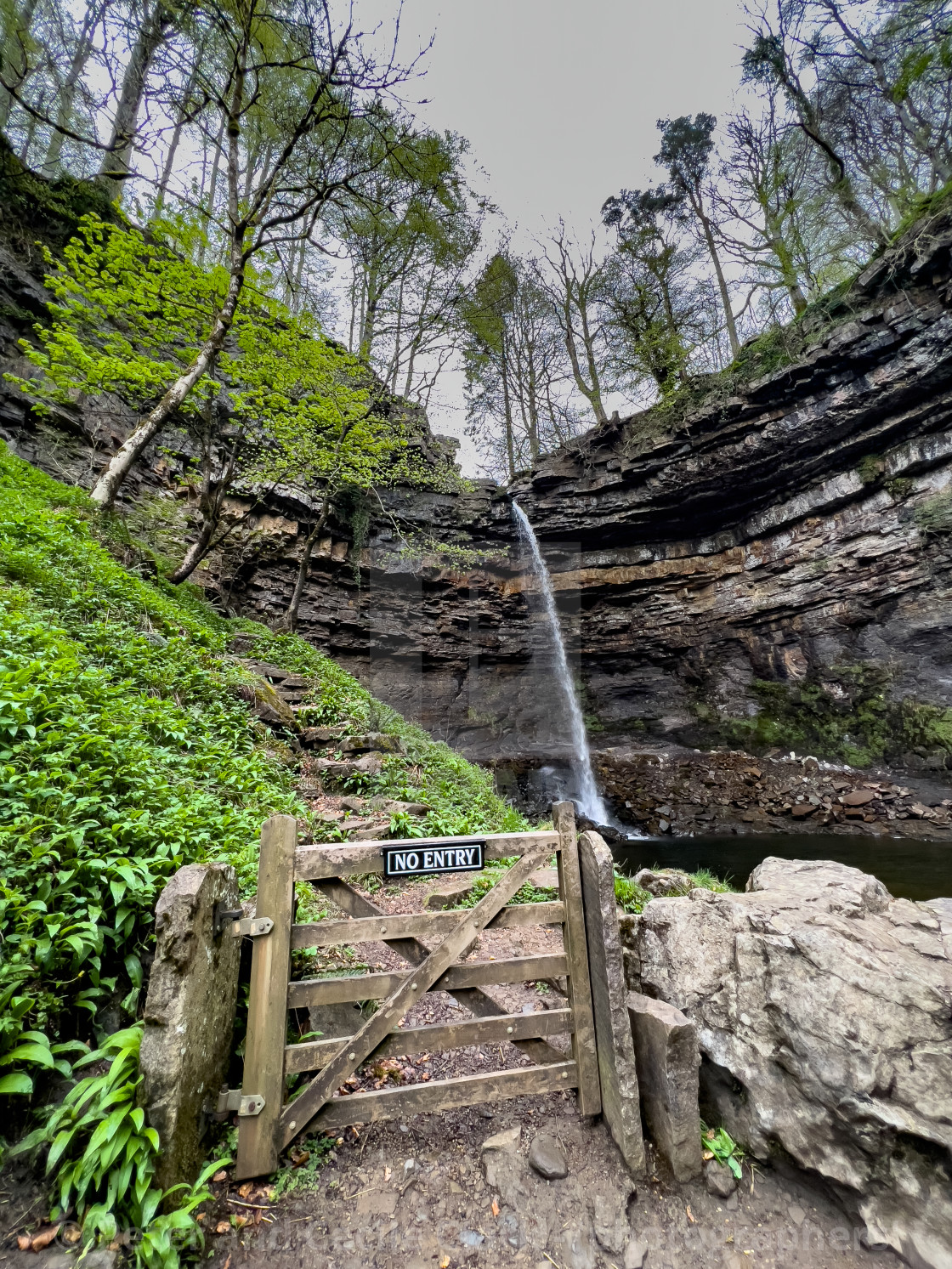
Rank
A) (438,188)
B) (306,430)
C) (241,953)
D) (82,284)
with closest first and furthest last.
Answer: (241,953) < (82,284) < (306,430) < (438,188)

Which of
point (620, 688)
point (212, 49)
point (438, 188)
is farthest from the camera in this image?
point (620, 688)

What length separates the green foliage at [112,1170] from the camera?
5.37 ft

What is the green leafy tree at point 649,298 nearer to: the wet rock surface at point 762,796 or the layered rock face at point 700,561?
the layered rock face at point 700,561

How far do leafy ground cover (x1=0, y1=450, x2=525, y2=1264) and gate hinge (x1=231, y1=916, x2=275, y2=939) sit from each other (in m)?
0.49

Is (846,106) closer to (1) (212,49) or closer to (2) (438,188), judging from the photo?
(2) (438,188)

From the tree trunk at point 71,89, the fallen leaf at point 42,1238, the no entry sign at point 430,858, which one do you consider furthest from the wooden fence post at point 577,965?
the tree trunk at point 71,89

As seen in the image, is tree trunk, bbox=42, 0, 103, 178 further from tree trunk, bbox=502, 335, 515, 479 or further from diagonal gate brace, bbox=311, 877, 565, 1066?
diagonal gate brace, bbox=311, 877, 565, 1066

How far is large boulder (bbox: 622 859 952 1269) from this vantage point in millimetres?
1934

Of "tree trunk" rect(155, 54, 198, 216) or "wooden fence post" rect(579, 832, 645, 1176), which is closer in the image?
"wooden fence post" rect(579, 832, 645, 1176)

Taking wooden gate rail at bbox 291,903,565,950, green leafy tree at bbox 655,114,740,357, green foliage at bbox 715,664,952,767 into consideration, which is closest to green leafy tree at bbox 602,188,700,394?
green leafy tree at bbox 655,114,740,357

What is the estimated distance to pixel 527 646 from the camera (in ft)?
58.8

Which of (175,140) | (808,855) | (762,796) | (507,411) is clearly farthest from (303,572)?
(175,140)

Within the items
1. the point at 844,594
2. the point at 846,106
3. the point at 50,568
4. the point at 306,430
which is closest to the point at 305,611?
the point at 306,430

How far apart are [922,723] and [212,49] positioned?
2372cm
